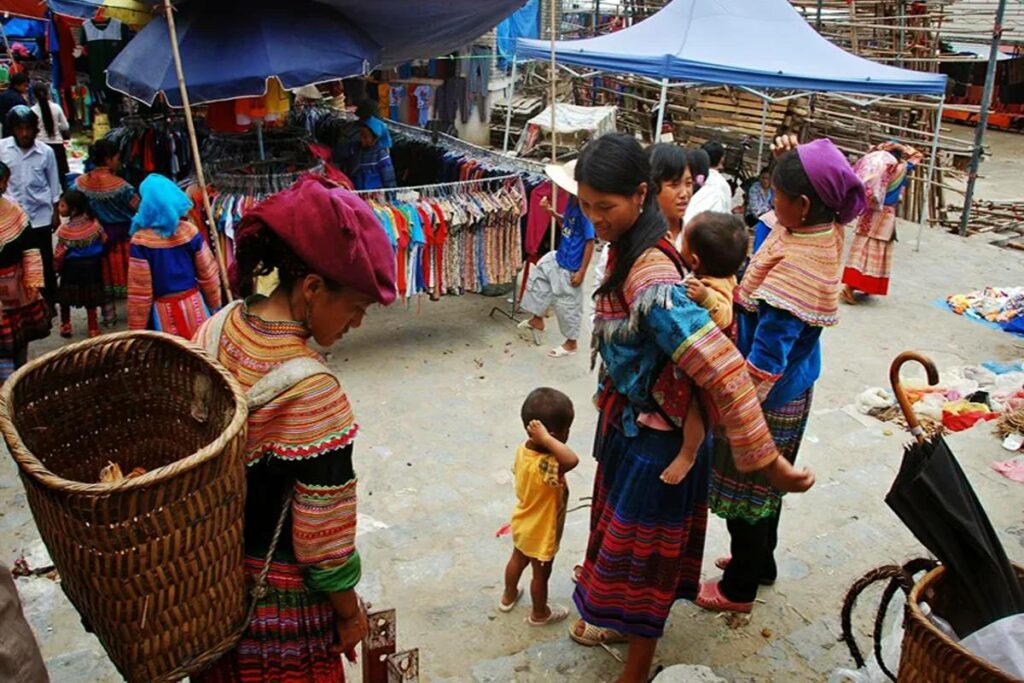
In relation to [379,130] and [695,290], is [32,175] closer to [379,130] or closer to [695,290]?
[379,130]

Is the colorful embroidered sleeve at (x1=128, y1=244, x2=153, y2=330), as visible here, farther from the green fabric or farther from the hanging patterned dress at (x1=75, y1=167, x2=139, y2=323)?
the green fabric

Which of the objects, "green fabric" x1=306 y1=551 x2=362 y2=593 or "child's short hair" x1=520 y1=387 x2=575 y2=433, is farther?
"child's short hair" x1=520 y1=387 x2=575 y2=433

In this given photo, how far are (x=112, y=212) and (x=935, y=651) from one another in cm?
594

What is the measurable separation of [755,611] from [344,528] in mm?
2244

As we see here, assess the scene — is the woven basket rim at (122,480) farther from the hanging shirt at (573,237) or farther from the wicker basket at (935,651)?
the hanging shirt at (573,237)

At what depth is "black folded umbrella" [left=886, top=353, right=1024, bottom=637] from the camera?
6.42 ft

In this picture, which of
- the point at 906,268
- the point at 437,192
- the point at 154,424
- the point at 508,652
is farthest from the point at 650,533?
the point at 906,268

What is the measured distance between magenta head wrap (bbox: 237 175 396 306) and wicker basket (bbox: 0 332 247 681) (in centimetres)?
30

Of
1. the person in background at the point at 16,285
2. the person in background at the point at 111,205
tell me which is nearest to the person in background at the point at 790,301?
the person in background at the point at 16,285

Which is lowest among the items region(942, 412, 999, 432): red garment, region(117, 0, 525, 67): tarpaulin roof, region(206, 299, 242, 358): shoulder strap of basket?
region(942, 412, 999, 432): red garment

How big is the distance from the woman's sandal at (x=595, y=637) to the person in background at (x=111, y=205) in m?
4.72

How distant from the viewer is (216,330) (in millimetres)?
1769

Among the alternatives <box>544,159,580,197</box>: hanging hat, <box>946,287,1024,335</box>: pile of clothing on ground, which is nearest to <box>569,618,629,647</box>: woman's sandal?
<box>544,159,580,197</box>: hanging hat

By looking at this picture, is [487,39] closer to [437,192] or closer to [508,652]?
[437,192]
